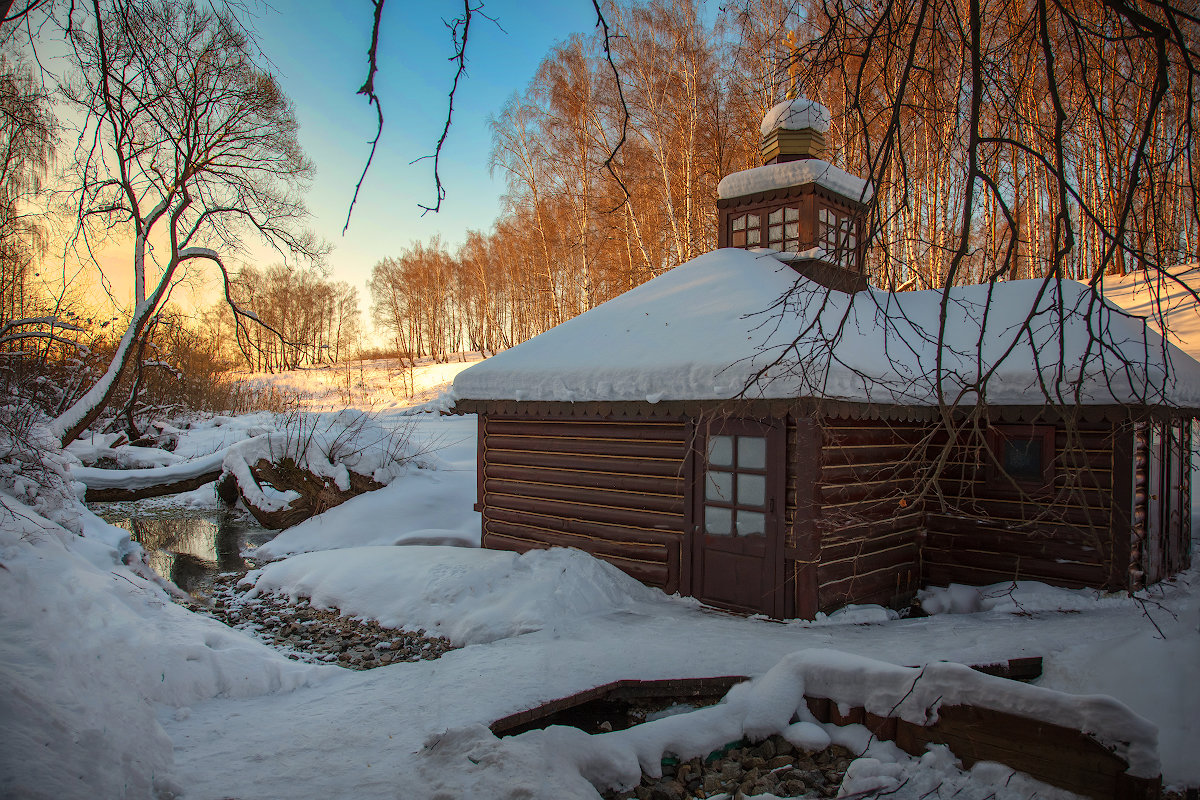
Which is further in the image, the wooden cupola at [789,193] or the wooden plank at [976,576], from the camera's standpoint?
the wooden cupola at [789,193]

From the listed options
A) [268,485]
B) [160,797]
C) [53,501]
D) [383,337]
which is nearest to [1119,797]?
[160,797]

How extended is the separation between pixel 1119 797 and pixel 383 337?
48303mm

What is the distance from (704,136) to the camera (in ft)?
52.4

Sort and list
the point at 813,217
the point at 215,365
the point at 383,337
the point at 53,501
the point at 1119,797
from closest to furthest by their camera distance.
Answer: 1. the point at 1119,797
2. the point at 53,501
3. the point at 813,217
4. the point at 215,365
5. the point at 383,337

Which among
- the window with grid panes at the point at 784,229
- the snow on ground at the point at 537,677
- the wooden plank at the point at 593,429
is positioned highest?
the window with grid panes at the point at 784,229

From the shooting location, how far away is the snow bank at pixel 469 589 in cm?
687

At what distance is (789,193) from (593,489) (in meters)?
5.34

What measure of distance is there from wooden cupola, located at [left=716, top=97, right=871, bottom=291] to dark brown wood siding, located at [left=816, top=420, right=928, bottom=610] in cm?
317

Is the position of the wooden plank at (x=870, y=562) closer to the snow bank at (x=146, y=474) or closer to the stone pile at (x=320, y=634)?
the stone pile at (x=320, y=634)

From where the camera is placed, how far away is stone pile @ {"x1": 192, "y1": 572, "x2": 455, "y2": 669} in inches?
252

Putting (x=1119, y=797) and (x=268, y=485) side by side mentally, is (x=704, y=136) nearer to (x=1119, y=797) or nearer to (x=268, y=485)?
(x=268, y=485)

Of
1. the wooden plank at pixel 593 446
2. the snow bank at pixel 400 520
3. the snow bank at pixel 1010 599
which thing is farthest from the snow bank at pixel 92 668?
the snow bank at pixel 1010 599

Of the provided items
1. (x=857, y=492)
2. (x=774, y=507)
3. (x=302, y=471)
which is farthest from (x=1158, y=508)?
(x=302, y=471)

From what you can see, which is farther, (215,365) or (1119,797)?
(215,365)
